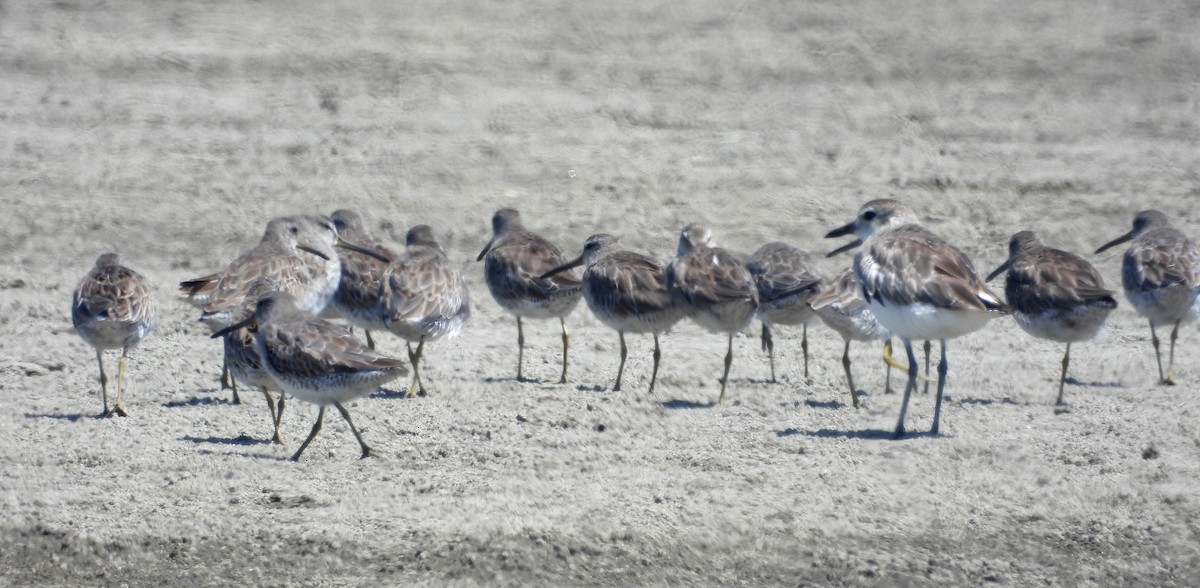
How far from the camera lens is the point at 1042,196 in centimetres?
1683

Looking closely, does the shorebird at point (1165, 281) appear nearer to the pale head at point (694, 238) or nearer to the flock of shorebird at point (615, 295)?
the flock of shorebird at point (615, 295)

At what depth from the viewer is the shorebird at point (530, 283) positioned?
13211mm

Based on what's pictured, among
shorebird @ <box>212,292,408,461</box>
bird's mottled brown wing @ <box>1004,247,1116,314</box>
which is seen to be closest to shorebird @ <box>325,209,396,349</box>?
shorebird @ <box>212,292,408,461</box>

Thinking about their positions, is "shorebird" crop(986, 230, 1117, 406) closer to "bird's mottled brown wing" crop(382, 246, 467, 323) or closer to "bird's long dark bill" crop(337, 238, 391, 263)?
"bird's mottled brown wing" crop(382, 246, 467, 323)

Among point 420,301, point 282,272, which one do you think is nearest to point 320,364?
point 420,301

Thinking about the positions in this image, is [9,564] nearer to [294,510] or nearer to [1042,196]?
[294,510]

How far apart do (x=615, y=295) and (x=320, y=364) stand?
10.6ft

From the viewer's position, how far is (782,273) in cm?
1269

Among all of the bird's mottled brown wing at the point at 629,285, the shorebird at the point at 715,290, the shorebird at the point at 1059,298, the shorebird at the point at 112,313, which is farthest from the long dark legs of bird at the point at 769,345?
the shorebird at the point at 112,313

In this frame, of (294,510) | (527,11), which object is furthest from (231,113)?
(294,510)

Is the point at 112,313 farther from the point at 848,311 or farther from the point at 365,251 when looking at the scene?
the point at 848,311

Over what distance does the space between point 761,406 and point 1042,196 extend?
20.8 feet

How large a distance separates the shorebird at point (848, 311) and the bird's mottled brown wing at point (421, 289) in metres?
3.00

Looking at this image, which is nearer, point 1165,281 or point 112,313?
point 112,313
